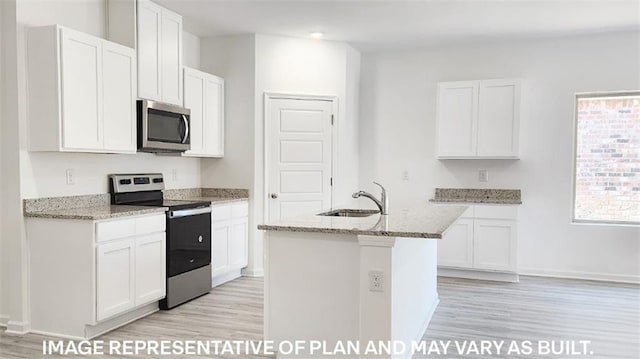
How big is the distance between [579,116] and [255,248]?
3.73 metres

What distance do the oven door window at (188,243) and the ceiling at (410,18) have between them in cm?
186

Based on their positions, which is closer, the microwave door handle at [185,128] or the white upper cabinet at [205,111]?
the microwave door handle at [185,128]

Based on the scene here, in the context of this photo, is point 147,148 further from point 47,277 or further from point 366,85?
point 366,85

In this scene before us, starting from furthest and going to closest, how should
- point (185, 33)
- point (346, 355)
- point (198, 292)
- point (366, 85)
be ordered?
point (366, 85)
point (185, 33)
point (198, 292)
point (346, 355)

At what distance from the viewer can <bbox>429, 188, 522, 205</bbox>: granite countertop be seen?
5.45 meters

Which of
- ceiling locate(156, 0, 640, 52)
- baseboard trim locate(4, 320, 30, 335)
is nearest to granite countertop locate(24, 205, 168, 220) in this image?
baseboard trim locate(4, 320, 30, 335)

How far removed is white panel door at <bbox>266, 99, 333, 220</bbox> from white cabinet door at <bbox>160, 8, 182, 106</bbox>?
1.09 m

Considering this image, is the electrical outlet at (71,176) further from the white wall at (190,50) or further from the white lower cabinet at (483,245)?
the white lower cabinet at (483,245)

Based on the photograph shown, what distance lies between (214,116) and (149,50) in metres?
1.17

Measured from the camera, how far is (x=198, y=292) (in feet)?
14.6

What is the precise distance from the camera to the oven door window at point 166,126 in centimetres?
419

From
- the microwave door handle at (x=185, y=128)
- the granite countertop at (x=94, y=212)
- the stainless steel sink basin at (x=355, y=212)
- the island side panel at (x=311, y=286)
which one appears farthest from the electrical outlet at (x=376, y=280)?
the microwave door handle at (x=185, y=128)

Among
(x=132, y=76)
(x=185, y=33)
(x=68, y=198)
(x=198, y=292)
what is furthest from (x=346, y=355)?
(x=185, y=33)

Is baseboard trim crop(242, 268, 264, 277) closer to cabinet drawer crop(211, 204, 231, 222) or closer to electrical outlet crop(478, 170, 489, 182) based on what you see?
cabinet drawer crop(211, 204, 231, 222)
